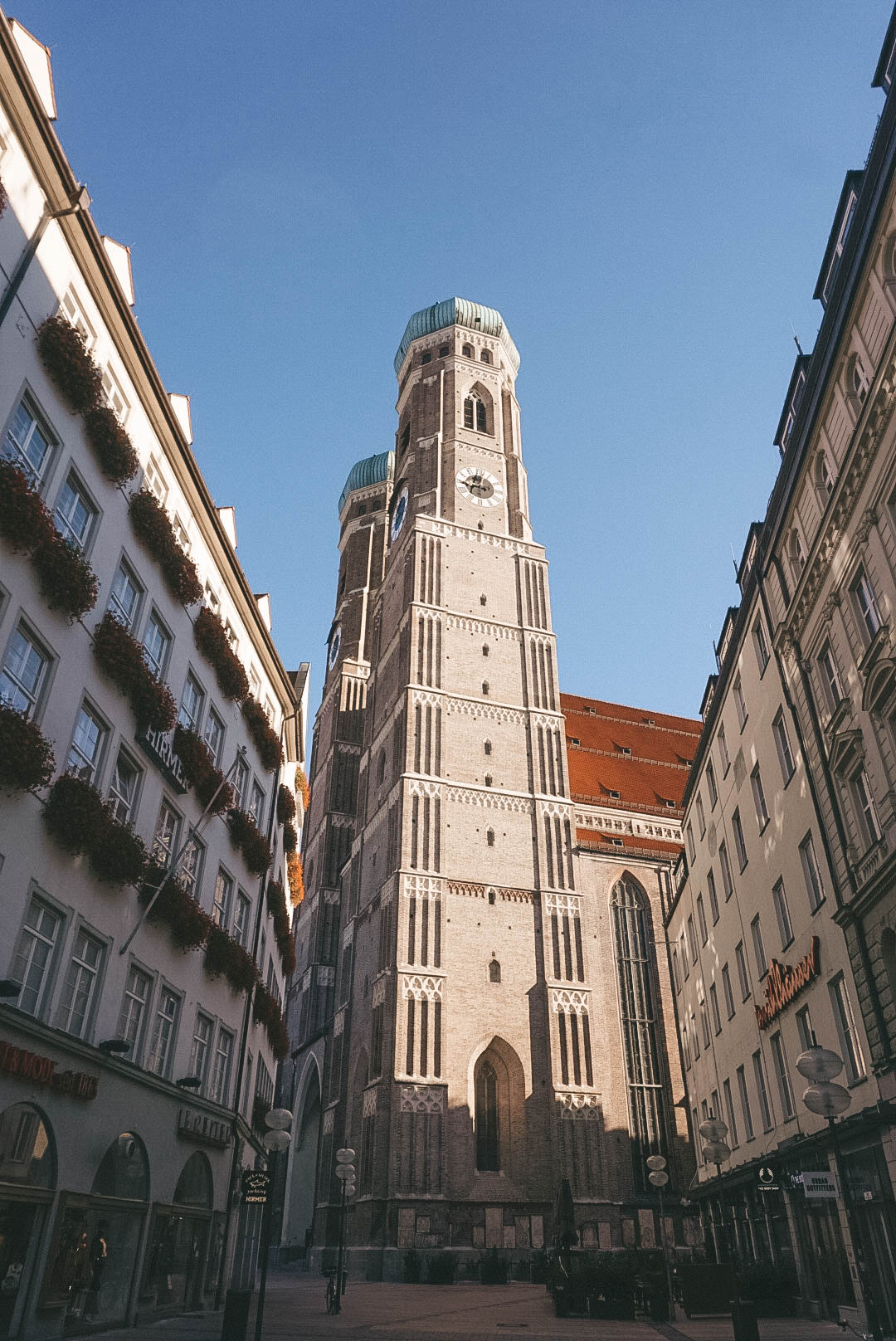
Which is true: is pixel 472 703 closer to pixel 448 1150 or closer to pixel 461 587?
pixel 461 587

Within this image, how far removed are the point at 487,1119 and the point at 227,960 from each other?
24623 mm

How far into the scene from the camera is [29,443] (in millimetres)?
13305

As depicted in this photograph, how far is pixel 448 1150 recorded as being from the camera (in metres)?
37.8

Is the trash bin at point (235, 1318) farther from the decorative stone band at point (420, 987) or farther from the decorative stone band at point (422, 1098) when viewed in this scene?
the decorative stone band at point (420, 987)

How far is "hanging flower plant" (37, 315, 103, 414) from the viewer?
13.5m

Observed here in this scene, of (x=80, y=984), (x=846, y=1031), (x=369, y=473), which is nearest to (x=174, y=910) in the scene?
(x=80, y=984)

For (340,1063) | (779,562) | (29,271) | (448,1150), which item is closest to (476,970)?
(448,1150)

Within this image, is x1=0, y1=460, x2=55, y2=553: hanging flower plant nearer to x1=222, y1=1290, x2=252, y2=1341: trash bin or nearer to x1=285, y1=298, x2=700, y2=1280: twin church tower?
x1=222, y1=1290, x2=252, y2=1341: trash bin

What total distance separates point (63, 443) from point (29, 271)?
2.35 meters

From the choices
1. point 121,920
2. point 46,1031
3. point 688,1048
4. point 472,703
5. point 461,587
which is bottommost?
point 46,1031

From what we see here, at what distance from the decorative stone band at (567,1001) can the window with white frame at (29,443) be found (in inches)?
1358

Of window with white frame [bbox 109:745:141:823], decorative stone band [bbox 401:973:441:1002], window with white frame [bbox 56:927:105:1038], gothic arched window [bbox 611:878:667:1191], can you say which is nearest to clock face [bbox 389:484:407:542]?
gothic arched window [bbox 611:878:667:1191]

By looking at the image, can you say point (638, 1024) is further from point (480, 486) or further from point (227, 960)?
point (480, 486)

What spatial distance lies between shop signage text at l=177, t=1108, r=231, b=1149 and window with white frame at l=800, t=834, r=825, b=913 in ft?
40.7
